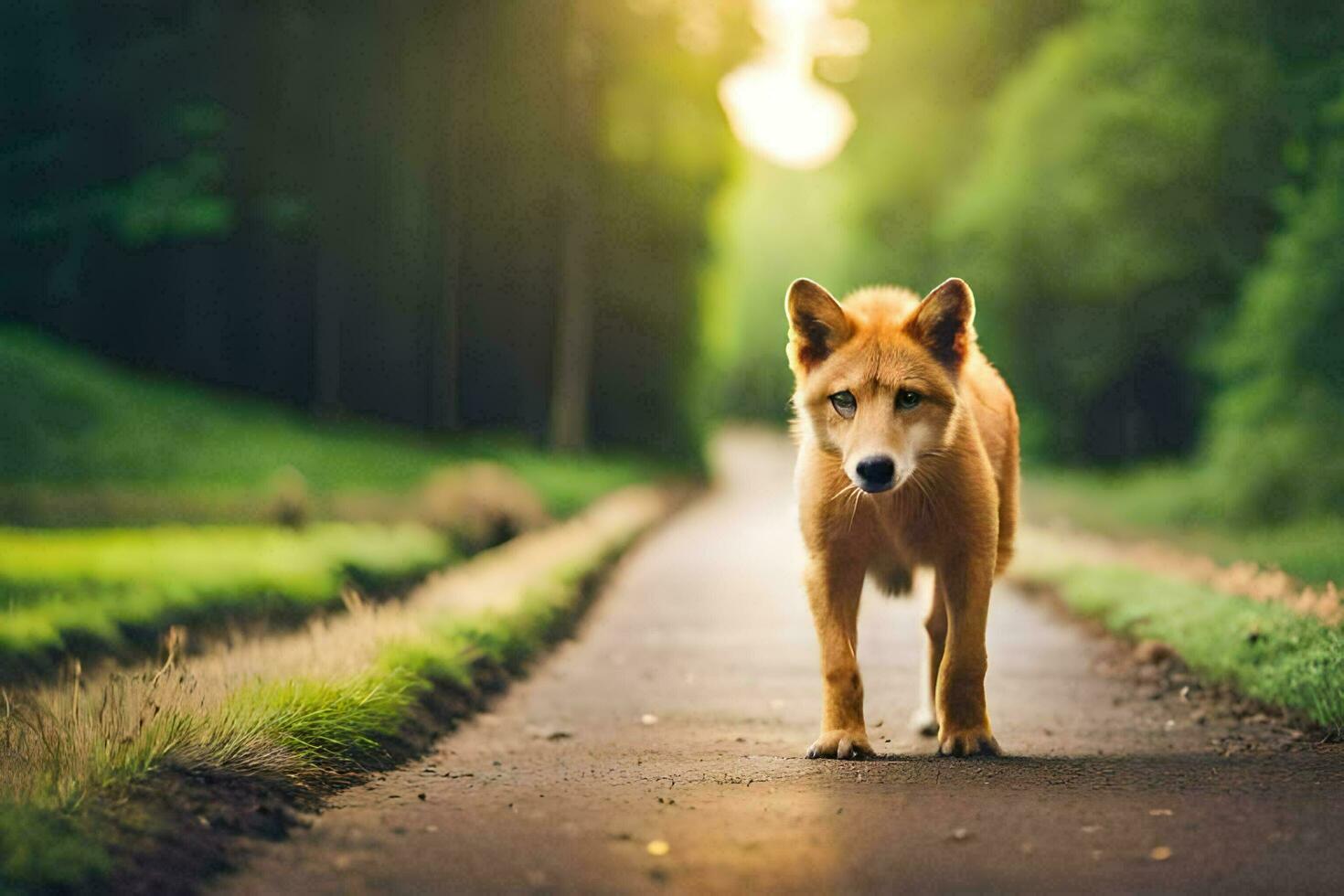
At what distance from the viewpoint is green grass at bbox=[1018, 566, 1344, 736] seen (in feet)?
25.3

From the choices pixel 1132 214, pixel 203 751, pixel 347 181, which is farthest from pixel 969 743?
pixel 347 181

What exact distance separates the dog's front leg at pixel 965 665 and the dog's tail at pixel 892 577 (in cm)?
44

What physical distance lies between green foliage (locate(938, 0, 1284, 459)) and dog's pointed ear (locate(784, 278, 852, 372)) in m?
14.9

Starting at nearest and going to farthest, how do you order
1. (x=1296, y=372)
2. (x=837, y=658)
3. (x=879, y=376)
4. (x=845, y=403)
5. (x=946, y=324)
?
(x=879, y=376), (x=845, y=403), (x=946, y=324), (x=837, y=658), (x=1296, y=372)

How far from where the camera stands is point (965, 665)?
6.76 m

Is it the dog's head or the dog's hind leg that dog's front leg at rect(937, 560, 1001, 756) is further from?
the dog's hind leg

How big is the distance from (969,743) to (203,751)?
3.61 metres

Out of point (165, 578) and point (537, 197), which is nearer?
point (165, 578)

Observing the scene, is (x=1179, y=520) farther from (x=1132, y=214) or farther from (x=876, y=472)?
(x=876, y=472)

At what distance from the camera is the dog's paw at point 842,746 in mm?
6684

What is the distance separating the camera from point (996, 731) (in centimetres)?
808

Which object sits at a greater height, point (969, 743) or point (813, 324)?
point (813, 324)

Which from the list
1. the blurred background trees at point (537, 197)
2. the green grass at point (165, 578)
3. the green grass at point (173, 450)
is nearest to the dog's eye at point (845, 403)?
the green grass at point (165, 578)

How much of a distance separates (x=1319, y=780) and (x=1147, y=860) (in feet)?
5.93
